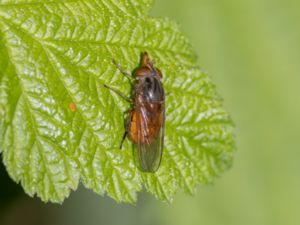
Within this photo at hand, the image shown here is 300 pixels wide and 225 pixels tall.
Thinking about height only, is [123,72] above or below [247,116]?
above

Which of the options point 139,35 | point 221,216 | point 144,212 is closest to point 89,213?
point 144,212

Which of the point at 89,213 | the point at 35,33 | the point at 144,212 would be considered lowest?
the point at 89,213

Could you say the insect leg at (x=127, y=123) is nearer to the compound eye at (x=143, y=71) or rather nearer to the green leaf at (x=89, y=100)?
the green leaf at (x=89, y=100)

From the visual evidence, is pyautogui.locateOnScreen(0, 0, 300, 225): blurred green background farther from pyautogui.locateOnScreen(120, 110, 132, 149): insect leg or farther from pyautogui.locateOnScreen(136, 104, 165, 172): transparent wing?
pyautogui.locateOnScreen(120, 110, 132, 149): insect leg

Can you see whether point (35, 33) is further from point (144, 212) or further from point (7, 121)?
point (144, 212)

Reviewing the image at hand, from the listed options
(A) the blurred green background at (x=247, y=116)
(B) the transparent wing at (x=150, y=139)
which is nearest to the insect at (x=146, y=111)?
(B) the transparent wing at (x=150, y=139)

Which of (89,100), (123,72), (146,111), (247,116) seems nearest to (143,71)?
(123,72)

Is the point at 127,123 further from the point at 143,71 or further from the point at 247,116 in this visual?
the point at 247,116
